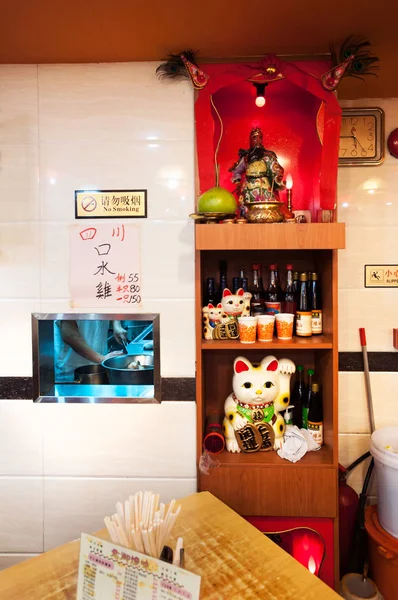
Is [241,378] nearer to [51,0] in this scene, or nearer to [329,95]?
[329,95]

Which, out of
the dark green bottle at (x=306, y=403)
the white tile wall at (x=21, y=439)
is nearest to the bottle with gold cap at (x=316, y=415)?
the dark green bottle at (x=306, y=403)

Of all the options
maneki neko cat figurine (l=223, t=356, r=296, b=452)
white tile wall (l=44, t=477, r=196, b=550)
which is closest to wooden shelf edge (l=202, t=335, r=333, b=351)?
maneki neko cat figurine (l=223, t=356, r=296, b=452)

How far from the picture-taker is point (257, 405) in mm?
1920

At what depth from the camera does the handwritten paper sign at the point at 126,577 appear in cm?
94

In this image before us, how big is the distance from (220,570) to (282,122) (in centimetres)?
184

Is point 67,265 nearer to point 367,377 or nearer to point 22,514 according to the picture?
point 22,514

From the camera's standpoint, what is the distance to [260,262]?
2180 millimetres

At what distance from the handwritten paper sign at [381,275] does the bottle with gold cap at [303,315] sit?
1.53 feet

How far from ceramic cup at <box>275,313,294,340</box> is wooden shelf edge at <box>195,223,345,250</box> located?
0.30m

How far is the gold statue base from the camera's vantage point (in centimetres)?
180

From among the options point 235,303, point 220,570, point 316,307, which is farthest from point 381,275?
point 220,570

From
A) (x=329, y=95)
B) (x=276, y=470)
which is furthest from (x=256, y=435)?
(x=329, y=95)

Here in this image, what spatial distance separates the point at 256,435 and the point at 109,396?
658mm

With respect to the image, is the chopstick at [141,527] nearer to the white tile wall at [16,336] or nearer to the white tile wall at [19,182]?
the white tile wall at [16,336]
